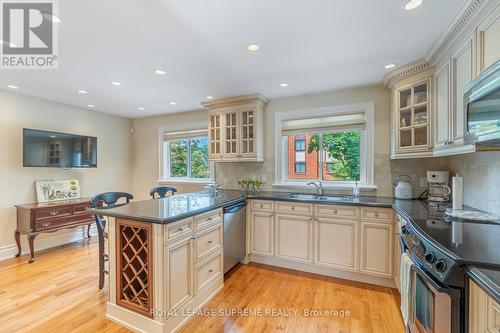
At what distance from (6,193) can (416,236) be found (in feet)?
16.5

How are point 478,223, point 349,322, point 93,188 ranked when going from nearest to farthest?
point 478,223, point 349,322, point 93,188

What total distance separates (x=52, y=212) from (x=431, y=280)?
176 inches

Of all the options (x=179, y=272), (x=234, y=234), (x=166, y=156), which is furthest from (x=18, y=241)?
(x=234, y=234)

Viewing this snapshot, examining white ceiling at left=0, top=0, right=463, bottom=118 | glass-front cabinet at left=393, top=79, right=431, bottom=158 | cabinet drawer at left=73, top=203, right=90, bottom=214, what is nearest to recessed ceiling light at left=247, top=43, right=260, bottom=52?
white ceiling at left=0, top=0, right=463, bottom=118

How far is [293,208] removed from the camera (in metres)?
2.99

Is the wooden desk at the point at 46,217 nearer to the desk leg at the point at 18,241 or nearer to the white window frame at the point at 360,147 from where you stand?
the desk leg at the point at 18,241

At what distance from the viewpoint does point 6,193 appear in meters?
3.37

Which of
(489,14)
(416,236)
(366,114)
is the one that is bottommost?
(416,236)

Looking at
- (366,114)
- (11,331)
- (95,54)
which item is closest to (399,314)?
(366,114)

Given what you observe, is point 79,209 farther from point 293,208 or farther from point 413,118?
point 413,118

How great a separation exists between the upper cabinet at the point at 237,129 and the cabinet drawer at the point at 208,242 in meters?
1.49

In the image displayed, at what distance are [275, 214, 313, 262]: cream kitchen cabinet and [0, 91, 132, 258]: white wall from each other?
148 inches

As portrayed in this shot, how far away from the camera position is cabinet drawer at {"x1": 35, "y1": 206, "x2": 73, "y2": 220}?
3281mm

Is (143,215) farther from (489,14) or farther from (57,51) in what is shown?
(489,14)
